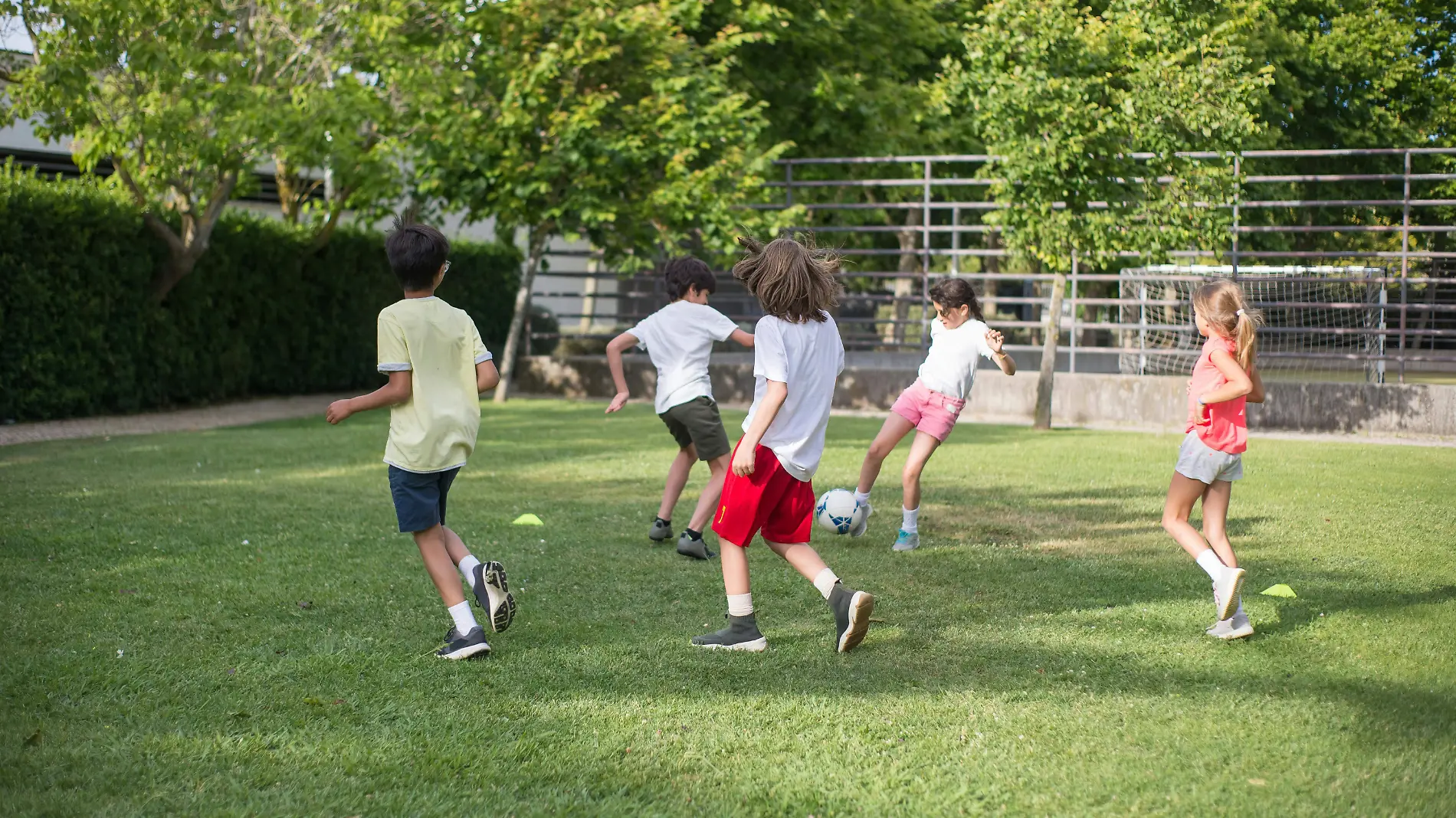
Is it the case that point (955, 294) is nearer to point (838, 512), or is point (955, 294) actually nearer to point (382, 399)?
point (838, 512)

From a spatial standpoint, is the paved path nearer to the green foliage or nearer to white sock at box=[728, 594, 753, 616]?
the green foliage

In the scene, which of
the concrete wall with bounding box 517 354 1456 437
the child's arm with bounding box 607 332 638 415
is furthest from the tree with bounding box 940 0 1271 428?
the child's arm with bounding box 607 332 638 415

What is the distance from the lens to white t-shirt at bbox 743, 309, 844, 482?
496cm

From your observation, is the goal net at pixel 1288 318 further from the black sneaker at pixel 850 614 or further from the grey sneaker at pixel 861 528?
the black sneaker at pixel 850 614

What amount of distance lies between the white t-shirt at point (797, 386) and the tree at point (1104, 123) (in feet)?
30.7

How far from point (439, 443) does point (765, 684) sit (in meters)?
1.50

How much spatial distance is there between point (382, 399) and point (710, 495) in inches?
104

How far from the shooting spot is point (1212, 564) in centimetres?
525

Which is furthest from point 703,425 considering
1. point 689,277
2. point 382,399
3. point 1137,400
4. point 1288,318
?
point 1288,318

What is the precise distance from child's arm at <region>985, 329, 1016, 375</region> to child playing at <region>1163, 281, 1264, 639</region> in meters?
1.45

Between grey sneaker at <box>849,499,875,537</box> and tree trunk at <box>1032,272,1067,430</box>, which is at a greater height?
tree trunk at <box>1032,272,1067,430</box>

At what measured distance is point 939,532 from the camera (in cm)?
760

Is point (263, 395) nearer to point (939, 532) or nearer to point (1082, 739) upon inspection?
point (939, 532)

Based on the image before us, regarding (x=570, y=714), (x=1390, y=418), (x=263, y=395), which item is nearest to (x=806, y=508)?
(x=570, y=714)
